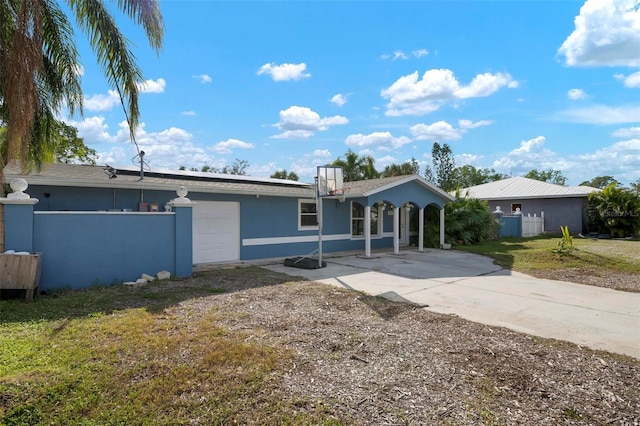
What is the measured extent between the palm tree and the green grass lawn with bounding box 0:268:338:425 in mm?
3281

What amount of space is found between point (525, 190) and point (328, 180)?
67.4ft

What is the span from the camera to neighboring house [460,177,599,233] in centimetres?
2314

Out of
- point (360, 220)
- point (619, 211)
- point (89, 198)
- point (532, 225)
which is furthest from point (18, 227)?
point (619, 211)

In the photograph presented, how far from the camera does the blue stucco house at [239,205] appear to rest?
9344mm

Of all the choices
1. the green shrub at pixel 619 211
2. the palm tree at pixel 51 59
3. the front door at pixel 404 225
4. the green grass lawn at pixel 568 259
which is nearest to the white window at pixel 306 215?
the front door at pixel 404 225

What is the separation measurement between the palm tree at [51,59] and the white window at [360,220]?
969cm

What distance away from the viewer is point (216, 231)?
460 inches

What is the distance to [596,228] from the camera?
73.1 feet

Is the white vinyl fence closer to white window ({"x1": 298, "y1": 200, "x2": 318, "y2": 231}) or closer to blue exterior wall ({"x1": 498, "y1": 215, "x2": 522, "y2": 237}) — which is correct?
blue exterior wall ({"x1": 498, "y1": 215, "x2": 522, "y2": 237})

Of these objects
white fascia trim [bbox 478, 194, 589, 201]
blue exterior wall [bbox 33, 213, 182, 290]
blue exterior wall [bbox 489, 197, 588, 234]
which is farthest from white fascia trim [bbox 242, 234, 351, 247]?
blue exterior wall [bbox 489, 197, 588, 234]

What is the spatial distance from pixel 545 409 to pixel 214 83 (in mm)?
15033

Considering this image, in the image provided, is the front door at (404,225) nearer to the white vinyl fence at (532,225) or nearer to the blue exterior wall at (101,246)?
the white vinyl fence at (532,225)

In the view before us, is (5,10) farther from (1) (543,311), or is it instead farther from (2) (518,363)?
(1) (543,311)

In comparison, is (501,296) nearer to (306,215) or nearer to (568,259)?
(568,259)
